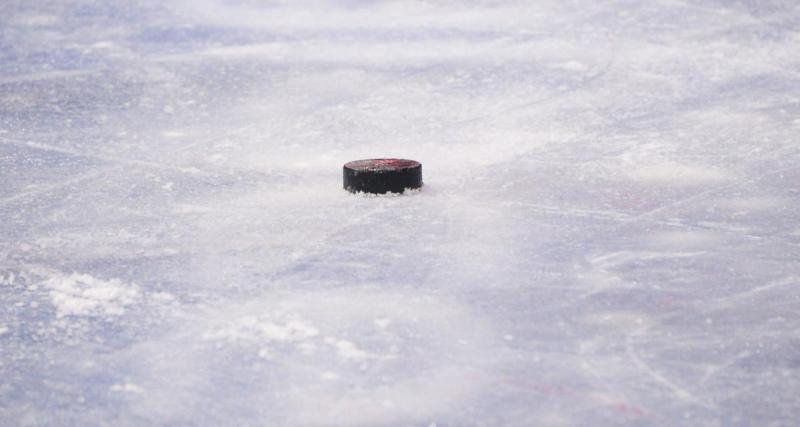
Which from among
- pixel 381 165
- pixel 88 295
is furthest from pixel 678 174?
pixel 88 295

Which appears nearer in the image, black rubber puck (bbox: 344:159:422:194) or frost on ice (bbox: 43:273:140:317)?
frost on ice (bbox: 43:273:140:317)

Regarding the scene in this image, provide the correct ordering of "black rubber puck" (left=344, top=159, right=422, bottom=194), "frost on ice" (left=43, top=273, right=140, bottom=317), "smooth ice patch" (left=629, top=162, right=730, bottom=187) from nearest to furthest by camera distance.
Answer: "frost on ice" (left=43, top=273, right=140, bottom=317)
"black rubber puck" (left=344, top=159, right=422, bottom=194)
"smooth ice patch" (left=629, top=162, right=730, bottom=187)

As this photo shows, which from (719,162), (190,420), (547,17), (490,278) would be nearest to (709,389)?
(490,278)

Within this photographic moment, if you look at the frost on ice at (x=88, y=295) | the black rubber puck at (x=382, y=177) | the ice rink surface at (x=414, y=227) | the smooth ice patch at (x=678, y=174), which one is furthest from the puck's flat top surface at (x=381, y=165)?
the frost on ice at (x=88, y=295)

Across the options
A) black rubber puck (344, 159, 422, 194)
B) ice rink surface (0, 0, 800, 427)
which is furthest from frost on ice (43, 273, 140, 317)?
black rubber puck (344, 159, 422, 194)

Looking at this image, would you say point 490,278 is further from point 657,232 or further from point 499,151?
point 499,151

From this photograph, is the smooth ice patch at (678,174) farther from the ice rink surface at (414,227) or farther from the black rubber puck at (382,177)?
the black rubber puck at (382,177)

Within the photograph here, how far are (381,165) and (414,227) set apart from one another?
18.3 inches

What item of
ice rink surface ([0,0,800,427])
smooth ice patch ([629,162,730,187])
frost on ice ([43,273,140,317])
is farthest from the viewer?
smooth ice patch ([629,162,730,187])

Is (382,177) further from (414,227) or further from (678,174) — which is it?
(678,174)

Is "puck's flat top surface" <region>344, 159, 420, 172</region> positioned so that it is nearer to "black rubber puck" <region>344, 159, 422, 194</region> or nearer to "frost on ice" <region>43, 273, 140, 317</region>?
"black rubber puck" <region>344, 159, 422, 194</region>

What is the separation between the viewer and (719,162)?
11.8 ft

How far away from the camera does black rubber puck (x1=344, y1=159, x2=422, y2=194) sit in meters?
3.24

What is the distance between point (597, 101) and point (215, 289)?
2.56 metres
